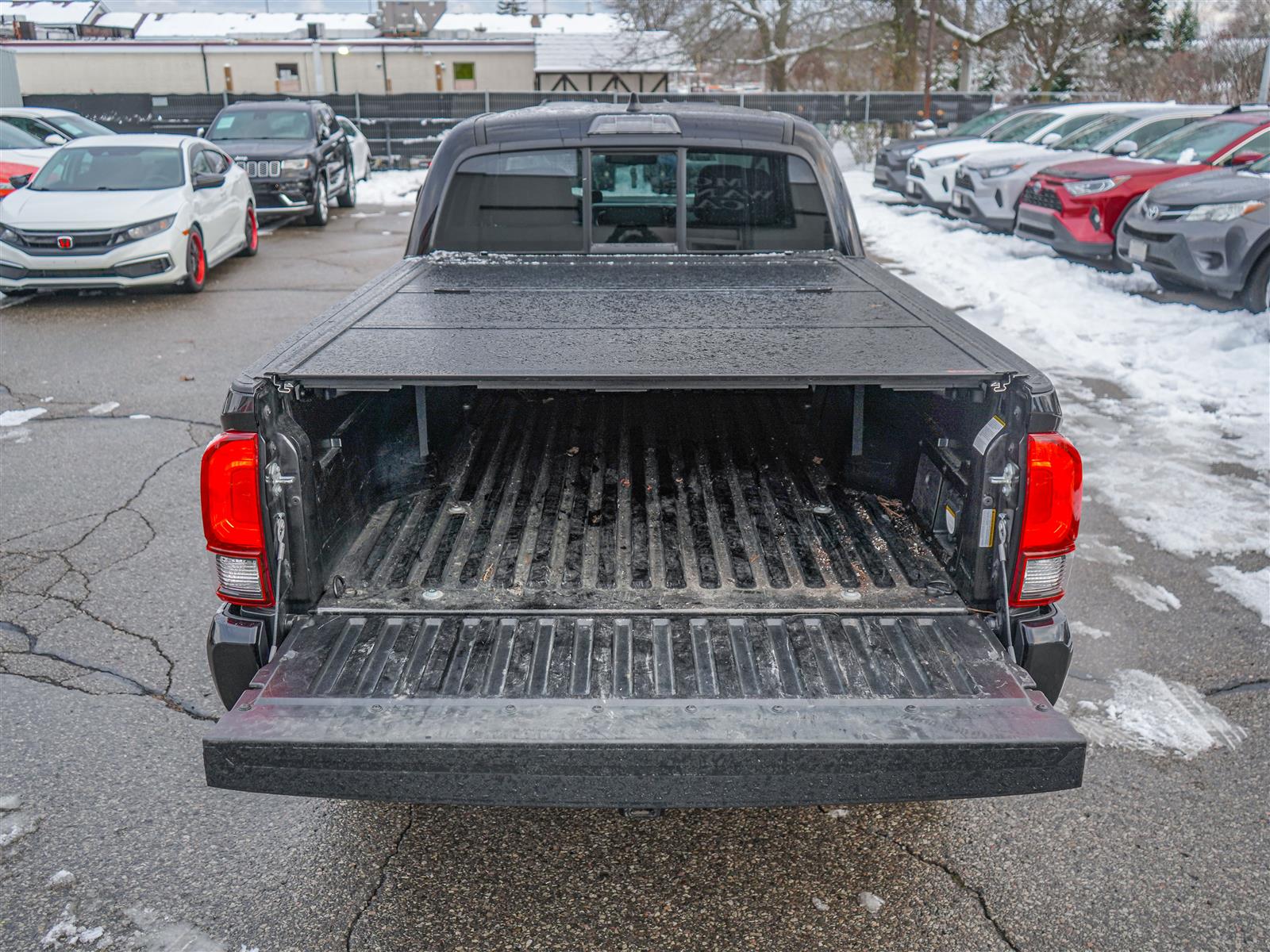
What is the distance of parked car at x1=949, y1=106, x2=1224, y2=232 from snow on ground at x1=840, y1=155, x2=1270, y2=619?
0.68 metres

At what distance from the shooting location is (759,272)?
433 centimetres

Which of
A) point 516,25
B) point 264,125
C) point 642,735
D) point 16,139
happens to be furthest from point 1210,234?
point 516,25

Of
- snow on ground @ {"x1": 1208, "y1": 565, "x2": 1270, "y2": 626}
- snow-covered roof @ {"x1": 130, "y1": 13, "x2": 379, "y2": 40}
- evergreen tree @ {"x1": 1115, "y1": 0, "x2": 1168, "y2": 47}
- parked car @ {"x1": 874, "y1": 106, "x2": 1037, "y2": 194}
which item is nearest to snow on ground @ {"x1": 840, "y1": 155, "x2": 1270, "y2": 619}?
snow on ground @ {"x1": 1208, "y1": 565, "x2": 1270, "y2": 626}

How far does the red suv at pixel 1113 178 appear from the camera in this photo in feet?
37.3

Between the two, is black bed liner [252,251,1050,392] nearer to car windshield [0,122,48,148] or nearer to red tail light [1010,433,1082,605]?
red tail light [1010,433,1082,605]

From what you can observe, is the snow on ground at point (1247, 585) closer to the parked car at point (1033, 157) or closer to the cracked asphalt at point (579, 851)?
the cracked asphalt at point (579, 851)

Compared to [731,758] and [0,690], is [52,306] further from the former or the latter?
[731,758]

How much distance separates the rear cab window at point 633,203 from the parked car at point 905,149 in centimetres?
1464

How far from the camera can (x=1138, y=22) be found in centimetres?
3631

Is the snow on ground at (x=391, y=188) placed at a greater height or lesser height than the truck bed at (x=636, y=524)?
greater

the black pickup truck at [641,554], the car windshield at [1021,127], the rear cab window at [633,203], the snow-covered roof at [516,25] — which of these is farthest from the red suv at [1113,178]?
the snow-covered roof at [516,25]

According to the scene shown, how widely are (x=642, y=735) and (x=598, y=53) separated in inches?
1855

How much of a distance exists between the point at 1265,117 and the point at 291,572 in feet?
42.7

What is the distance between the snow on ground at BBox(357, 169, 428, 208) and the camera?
2119cm
